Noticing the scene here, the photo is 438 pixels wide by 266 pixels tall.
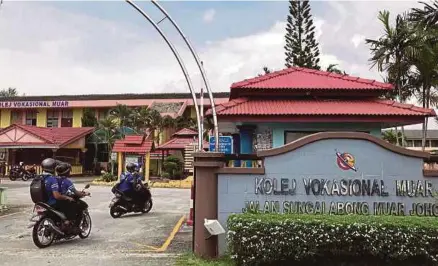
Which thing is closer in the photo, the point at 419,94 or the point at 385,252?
the point at 385,252

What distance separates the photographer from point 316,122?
11.5m

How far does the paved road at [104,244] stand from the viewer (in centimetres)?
770

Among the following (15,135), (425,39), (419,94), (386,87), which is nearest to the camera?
(386,87)

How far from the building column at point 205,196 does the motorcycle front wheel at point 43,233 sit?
3014 millimetres

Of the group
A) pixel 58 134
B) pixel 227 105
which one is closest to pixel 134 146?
pixel 58 134

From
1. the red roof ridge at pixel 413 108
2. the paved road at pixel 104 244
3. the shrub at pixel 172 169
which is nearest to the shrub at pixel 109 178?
the shrub at pixel 172 169

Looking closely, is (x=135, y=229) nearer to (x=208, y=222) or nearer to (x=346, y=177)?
(x=208, y=222)

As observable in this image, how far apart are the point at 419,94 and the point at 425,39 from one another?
17.9 ft

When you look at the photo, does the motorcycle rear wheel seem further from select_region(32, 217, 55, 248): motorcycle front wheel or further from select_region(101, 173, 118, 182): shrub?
select_region(101, 173, 118, 182): shrub

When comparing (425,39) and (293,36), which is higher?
(293,36)

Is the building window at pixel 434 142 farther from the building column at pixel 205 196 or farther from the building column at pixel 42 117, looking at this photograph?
the building column at pixel 205 196

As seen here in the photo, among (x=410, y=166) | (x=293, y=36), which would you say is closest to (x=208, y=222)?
(x=410, y=166)

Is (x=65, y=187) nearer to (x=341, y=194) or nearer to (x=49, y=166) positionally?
(x=49, y=166)

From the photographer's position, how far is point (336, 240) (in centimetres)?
662
